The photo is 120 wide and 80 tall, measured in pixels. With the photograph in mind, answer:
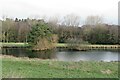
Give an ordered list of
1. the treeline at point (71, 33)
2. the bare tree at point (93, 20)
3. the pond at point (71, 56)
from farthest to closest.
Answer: the bare tree at point (93, 20), the treeline at point (71, 33), the pond at point (71, 56)

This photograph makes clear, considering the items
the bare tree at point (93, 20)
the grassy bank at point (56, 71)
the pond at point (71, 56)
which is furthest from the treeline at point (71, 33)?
the grassy bank at point (56, 71)

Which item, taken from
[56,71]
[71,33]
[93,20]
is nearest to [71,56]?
[56,71]

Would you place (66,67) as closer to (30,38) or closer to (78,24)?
(30,38)

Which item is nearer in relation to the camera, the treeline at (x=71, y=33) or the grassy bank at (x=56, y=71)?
the grassy bank at (x=56, y=71)

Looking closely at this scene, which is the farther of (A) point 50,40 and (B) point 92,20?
(B) point 92,20

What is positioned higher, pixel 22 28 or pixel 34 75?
pixel 22 28

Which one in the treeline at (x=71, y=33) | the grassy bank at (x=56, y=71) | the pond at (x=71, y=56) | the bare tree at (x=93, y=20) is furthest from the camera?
the bare tree at (x=93, y=20)

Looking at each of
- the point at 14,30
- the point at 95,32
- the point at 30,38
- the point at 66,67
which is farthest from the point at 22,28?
the point at 66,67

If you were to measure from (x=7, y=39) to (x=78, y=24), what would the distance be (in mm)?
23843

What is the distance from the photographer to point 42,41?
4300 centimetres

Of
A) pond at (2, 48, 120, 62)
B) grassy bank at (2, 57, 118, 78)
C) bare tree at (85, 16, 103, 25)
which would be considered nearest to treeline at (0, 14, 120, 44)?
bare tree at (85, 16, 103, 25)

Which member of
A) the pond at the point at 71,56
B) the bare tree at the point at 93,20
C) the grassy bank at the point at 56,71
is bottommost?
the pond at the point at 71,56

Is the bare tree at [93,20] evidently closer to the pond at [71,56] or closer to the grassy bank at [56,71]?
the pond at [71,56]

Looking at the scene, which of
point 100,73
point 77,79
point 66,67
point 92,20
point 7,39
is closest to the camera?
point 77,79
